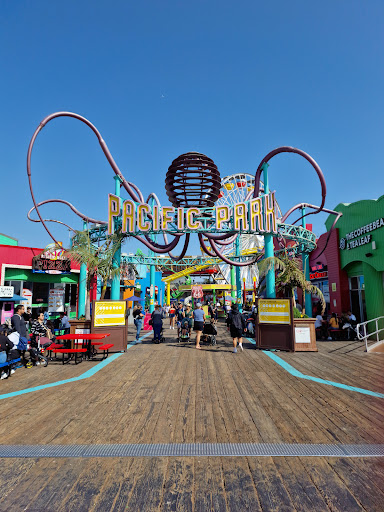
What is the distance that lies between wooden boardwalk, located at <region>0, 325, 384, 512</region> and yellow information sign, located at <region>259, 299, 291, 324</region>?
295 cm

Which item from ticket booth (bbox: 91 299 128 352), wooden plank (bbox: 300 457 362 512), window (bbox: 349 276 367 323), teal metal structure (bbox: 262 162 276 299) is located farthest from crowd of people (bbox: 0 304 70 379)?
window (bbox: 349 276 367 323)

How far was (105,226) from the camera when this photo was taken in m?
18.1

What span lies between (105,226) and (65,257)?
13.5ft

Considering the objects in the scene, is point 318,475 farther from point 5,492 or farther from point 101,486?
point 5,492

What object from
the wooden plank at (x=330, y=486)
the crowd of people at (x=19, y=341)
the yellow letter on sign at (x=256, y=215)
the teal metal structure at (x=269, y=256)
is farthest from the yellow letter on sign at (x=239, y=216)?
the wooden plank at (x=330, y=486)

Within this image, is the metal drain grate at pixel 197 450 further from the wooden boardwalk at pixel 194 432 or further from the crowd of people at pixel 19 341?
the crowd of people at pixel 19 341

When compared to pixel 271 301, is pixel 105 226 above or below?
above

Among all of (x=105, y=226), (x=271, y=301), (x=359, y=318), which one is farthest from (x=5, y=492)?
(x=359, y=318)

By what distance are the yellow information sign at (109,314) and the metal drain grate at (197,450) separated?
7.56m

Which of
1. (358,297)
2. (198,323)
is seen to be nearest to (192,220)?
(198,323)

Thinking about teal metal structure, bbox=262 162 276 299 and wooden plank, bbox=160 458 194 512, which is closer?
wooden plank, bbox=160 458 194 512

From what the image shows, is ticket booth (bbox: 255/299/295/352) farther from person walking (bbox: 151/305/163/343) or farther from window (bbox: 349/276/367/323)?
window (bbox: 349/276/367/323)

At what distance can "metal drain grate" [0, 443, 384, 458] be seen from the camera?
143 inches

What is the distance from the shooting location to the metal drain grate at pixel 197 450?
3.64 metres
